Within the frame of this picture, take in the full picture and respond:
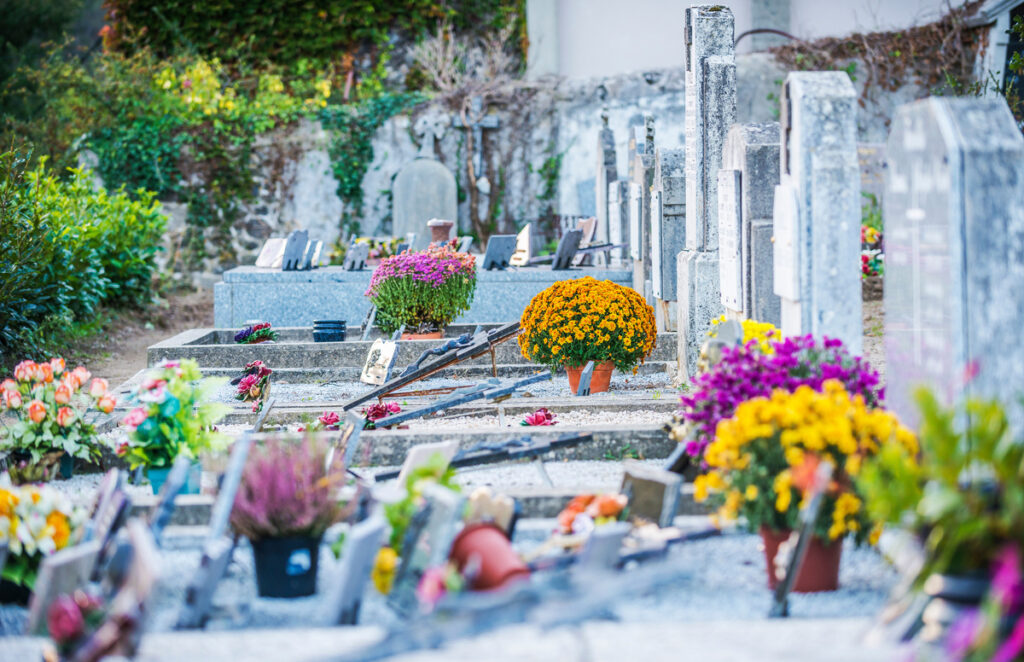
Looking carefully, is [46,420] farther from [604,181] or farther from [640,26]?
[640,26]

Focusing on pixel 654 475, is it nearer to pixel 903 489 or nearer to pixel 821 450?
pixel 821 450

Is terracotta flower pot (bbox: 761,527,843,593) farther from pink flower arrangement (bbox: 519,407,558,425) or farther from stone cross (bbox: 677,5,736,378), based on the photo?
stone cross (bbox: 677,5,736,378)

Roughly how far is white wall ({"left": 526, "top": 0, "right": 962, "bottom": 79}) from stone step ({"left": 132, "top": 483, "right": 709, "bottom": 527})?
1426 centimetres

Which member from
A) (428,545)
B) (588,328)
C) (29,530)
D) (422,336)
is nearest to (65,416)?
(29,530)

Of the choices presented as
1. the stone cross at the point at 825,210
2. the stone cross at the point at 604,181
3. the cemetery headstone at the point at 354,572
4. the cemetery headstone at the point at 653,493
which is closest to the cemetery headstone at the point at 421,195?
the stone cross at the point at 604,181

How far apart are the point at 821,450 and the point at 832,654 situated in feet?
2.85

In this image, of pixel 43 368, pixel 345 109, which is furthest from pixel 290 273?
pixel 345 109

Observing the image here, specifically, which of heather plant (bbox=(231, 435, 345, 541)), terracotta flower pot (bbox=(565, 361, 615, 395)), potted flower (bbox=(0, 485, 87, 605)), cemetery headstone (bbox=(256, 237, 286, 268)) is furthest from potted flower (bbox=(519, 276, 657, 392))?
cemetery headstone (bbox=(256, 237, 286, 268))

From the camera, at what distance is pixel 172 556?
3.93 meters

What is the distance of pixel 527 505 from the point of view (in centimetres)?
416

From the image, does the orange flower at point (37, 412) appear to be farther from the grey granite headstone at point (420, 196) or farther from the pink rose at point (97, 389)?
the grey granite headstone at point (420, 196)

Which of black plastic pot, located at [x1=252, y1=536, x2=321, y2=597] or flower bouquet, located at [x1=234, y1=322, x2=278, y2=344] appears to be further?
flower bouquet, located at [x1=234, y1=322, x2=278, y2=344]

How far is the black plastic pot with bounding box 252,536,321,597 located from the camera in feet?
11.2

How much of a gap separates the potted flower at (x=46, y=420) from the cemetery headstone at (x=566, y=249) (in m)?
6.42
